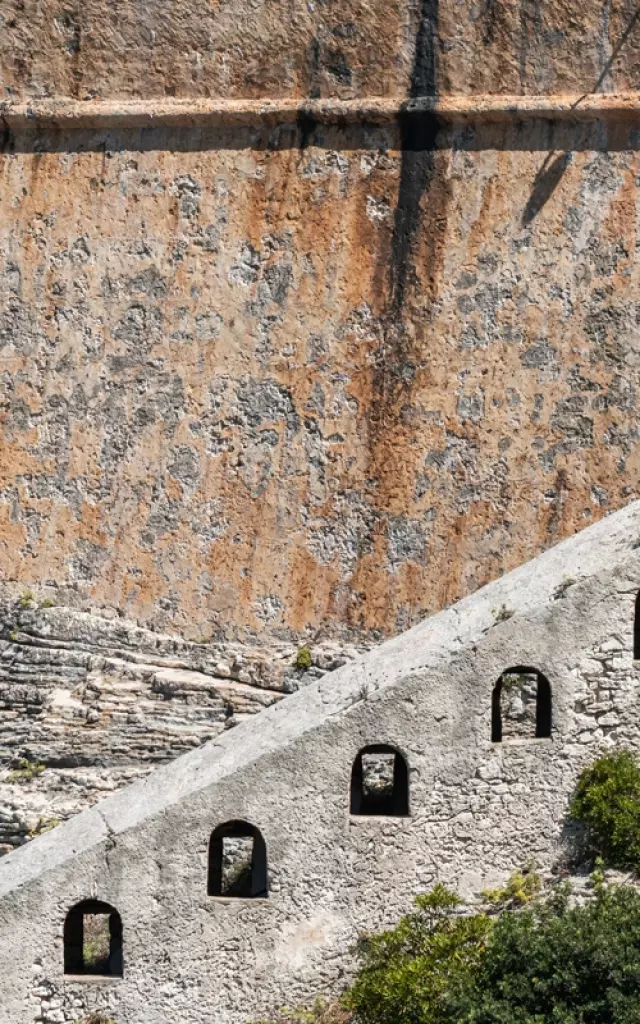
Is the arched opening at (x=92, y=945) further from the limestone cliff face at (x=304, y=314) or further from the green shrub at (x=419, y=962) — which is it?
the limestone cliff face at (x=304, y=314)

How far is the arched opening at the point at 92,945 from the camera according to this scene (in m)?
10.8

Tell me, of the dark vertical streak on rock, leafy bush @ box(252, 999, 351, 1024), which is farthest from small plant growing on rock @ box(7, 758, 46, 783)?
the dark vertical streak on rock

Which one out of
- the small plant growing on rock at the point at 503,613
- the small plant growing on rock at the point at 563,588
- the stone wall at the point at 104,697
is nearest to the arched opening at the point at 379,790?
the small plant growing on rock at the point at 503,613

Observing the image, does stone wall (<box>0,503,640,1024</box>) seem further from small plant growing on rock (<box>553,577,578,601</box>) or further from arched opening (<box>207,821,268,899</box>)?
arched opening (<box>207,821,268,899</box>)

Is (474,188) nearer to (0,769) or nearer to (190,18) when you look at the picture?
(190,18)

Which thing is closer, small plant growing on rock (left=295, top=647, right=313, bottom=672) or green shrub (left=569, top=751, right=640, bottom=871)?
green shrub (left=569, top=751, right=640, bottom=871)

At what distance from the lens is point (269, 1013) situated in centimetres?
1065

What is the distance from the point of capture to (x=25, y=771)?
1402 cm

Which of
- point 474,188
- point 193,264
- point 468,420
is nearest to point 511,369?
point 468,420

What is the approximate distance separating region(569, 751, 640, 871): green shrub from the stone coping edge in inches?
234

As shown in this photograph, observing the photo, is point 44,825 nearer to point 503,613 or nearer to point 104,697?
point 104,697

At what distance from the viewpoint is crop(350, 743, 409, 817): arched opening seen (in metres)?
10.9

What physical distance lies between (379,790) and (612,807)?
1829 millimetres

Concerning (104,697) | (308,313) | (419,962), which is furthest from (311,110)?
(419,962)
